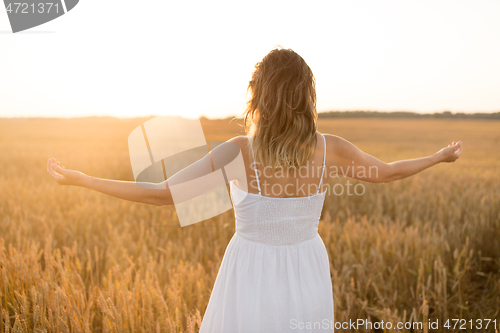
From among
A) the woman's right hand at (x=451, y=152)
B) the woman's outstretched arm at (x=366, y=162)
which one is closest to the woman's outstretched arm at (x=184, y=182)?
the woman's outstretched arm at (x=366, y=162)

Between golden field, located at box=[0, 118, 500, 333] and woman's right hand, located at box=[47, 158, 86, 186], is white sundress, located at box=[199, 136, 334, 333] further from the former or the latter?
woman's right hand, located at box=[47, 158, 86, 186]

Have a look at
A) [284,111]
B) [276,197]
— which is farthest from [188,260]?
[284,111]

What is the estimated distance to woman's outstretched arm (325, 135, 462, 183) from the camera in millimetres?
1667

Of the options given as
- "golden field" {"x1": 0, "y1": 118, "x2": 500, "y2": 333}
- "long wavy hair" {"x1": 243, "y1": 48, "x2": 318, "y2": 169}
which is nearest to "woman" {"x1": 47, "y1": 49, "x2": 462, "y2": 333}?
"long wavy hair" {"x1": 243, "y1": 48, "x2": 318, "y2": 169}

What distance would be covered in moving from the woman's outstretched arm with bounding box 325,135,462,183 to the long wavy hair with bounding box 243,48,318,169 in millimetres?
168

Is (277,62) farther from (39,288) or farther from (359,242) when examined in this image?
(359,242)

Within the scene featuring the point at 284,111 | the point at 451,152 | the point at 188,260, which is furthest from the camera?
the point at 188,260

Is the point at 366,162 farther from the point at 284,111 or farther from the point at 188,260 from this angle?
the point at 188,260

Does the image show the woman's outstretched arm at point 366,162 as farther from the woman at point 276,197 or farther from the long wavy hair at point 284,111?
the long wavy hair at point 284,111

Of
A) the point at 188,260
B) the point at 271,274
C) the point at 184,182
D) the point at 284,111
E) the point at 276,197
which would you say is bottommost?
the point at 188,260

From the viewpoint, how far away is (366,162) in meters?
1.76

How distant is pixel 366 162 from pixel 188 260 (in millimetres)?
2774

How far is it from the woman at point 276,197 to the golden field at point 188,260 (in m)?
0.34

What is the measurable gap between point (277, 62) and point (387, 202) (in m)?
5.47
